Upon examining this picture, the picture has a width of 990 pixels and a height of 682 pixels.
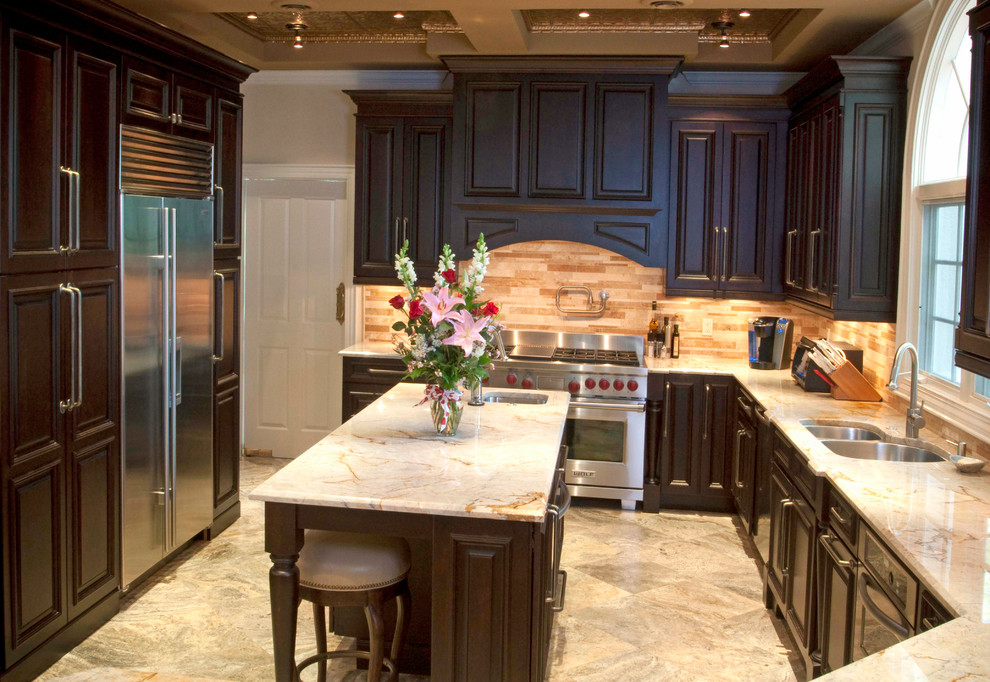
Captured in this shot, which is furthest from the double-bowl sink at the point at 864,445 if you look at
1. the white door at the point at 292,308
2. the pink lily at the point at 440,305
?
the white door at the point at 292,308

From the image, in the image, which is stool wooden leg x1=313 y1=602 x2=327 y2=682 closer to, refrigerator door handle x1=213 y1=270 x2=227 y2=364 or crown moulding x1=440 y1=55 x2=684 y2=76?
refrigerator door handle x1=213 y1=270 x2=227 y2=364

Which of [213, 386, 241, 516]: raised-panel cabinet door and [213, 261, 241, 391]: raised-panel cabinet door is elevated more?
[213, 261, 241, 391]: raised-panel cabinet door

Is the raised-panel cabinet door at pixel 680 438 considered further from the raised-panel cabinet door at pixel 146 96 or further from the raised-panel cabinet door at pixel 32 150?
the raised-panel cabinet door at pixel 32 150

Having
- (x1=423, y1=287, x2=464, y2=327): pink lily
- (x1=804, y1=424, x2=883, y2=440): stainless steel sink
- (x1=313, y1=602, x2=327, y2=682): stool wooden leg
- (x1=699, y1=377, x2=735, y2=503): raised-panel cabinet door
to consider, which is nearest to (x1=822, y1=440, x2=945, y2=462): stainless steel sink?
(x1=804, y1=424, x2=883, y2=440): stainless steel sink

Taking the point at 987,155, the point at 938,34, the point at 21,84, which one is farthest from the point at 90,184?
the point at 938,34

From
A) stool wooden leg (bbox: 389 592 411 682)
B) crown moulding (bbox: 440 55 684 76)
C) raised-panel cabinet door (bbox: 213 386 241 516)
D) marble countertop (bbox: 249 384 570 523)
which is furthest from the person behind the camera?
crown moulding (bbox: 440 55 684 76)

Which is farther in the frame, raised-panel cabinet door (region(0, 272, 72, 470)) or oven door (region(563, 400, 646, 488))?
oven door (region(563, 400, 646, 488))

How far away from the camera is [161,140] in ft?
14.2

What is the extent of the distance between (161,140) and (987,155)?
3404mm

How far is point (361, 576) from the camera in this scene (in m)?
3.02

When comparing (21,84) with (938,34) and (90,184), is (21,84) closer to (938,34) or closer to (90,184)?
(90,184)

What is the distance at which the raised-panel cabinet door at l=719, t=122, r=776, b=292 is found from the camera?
5.90 meters

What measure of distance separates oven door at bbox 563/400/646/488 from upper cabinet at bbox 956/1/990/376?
320 cm

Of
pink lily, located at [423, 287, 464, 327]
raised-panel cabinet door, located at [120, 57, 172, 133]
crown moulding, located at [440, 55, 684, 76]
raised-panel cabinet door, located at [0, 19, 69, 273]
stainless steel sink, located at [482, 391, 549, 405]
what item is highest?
crown moulding, located at [440, 55, 684, 76]
